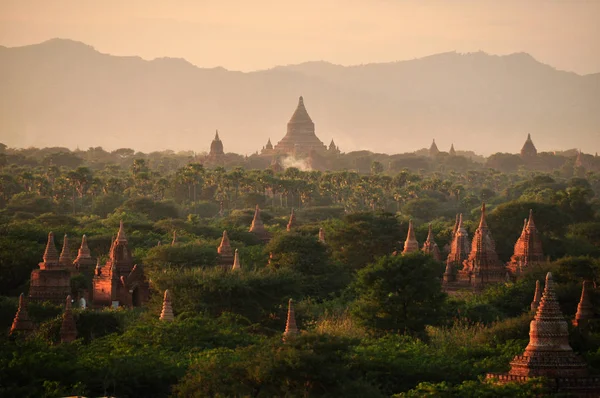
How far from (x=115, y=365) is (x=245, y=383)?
13.6ft

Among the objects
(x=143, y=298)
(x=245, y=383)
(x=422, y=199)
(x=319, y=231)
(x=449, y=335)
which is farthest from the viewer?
(x=422, y=199)

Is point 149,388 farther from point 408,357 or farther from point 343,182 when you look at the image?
point 343,182

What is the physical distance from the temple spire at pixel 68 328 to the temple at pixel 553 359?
49.6 feet

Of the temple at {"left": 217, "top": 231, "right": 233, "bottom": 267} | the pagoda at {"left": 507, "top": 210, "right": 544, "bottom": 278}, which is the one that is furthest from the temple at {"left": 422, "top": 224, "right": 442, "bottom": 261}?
the temple at {"left": 217, "top": 231, "right": 233, "bottom": 267}

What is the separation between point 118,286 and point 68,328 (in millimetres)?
12289

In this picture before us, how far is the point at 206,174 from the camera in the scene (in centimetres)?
A: 11588

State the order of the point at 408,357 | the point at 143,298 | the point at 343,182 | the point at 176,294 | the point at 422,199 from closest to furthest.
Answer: the point at 408,357 < the point at 176,294 < the point at 143,298 < the point at 422,199 < the point at 343,182

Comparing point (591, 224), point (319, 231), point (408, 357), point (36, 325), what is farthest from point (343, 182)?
point (408, 357)

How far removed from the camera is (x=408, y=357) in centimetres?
3759

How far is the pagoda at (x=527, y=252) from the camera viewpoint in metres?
62.8

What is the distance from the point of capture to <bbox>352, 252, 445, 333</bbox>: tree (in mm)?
45656

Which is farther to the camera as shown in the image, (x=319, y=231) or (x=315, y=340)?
(x=319, y=231)

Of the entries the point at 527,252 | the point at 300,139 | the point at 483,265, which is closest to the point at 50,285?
the point at 483,265

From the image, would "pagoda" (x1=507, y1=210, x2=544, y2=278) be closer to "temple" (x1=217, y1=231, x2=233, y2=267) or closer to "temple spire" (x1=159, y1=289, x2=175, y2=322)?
"temple" (x1=217, y1=231, x2=233, y2=267)
